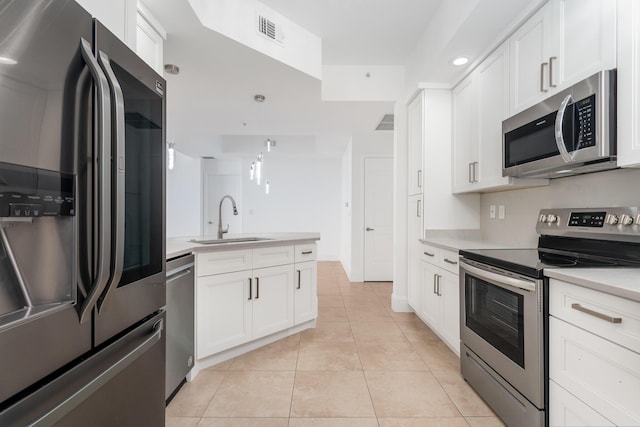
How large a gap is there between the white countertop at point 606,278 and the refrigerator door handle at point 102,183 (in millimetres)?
1582

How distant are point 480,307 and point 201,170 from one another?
668cm

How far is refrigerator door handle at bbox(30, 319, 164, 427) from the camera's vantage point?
0.64 m

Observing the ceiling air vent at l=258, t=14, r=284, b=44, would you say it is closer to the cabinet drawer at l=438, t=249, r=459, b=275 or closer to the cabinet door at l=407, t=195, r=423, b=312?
the cabinet door at l=407, t=195, r=423, b=312

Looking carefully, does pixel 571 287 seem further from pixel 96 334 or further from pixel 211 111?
pixel 211 111

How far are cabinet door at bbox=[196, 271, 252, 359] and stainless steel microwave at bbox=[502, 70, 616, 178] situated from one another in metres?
2.14

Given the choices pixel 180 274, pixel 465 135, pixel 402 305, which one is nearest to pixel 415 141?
pixel 465 135

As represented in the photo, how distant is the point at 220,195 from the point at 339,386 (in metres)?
5.93

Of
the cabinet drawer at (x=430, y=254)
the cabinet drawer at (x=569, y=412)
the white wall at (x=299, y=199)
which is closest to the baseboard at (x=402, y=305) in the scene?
the cabinet drawer at (x=430, y=254)

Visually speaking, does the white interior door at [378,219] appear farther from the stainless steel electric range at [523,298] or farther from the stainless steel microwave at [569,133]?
the stainless steel microwave at [569,133]

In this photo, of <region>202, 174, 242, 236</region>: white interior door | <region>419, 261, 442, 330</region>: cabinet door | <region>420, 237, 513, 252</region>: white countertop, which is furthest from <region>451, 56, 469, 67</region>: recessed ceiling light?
<region>202, 174, 242, 236</region>: white interior door

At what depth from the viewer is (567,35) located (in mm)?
1596

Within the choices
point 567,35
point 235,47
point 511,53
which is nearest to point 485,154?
point 511,53

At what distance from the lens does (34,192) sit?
62 centimetres

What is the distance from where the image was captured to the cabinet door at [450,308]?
2229 mm
